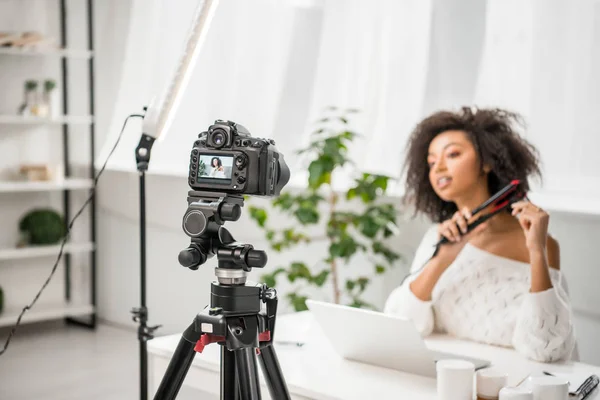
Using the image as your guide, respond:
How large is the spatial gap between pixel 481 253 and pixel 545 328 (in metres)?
0.33

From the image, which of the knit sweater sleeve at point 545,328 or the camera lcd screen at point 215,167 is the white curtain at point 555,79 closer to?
the knit sweater sleeve at point 545,328

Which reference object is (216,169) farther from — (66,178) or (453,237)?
(66,178)

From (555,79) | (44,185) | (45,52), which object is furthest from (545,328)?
(45,52)

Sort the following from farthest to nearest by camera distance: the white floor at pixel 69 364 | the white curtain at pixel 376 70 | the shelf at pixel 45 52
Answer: the shelf at pixel 45 52, the white floor at pixel 69 364, the white curtain at pixel 376 70

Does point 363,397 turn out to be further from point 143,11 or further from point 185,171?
point 143,11

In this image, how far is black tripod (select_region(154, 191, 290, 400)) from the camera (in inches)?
58.1

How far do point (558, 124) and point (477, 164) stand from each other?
30.2 inches

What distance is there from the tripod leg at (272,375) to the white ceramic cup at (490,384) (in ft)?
1.15

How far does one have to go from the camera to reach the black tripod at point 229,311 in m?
1.48

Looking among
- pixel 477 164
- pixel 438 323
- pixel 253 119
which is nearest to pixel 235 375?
pixel 438 323

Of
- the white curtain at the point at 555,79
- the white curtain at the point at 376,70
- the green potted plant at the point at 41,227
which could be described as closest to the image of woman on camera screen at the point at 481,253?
the white curtain at the point at 555,79

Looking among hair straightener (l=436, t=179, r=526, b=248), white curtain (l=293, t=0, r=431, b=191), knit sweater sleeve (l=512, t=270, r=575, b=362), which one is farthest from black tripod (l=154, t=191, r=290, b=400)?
white curtain (l=293, t=0, r=431, b=191)

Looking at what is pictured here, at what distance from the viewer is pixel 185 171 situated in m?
4.60

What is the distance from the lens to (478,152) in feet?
7.66
